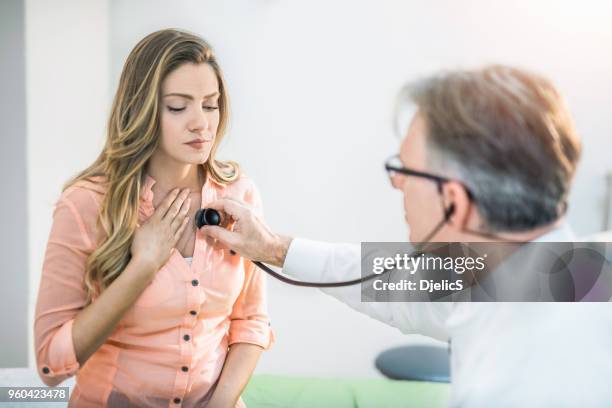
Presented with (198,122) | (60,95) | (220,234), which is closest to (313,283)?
(220,234)

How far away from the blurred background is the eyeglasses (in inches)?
3.6

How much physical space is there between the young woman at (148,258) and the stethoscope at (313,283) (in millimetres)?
28

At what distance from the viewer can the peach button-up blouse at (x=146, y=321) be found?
4.26ft

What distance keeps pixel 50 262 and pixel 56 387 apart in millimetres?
362

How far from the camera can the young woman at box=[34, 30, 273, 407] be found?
4.28 feet

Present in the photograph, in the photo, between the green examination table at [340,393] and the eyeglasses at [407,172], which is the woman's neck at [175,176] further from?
the green examination table at [340,393]

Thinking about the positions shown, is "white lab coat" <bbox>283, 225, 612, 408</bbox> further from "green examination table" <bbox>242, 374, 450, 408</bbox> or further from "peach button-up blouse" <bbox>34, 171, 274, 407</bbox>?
"peach button-up blouse" <bbox>34, 171, 274, 407</bbox>

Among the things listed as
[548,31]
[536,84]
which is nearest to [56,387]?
[536,84]

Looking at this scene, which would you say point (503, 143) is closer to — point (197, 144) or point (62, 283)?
point (197, 144)

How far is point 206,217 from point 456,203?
21.7 inches

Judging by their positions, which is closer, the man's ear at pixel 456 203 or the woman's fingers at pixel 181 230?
the man's ear at pixel 456 203

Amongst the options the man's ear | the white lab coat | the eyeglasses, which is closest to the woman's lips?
the eyeglasses

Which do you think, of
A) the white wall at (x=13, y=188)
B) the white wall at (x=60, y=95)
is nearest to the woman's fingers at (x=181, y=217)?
the white wall at (x=60, y=95)

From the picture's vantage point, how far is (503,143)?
4.01 ft
